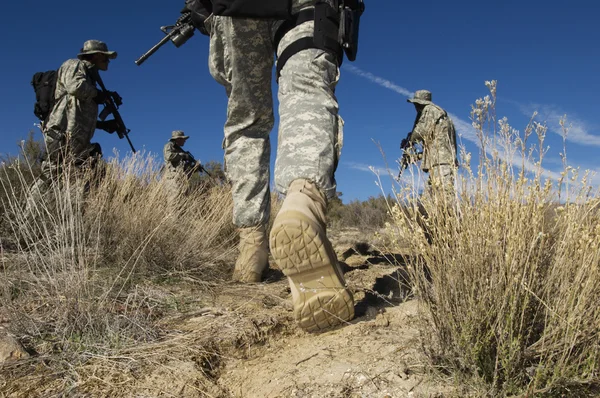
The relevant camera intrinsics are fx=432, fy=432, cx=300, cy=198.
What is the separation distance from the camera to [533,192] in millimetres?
1141

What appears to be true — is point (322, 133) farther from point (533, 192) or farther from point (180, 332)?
point (180, 332)

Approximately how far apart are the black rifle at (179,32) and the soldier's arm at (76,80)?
1.39 meters

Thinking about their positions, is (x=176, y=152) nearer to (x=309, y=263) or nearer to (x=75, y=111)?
(x=75, y=111)

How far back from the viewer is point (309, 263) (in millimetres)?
1258

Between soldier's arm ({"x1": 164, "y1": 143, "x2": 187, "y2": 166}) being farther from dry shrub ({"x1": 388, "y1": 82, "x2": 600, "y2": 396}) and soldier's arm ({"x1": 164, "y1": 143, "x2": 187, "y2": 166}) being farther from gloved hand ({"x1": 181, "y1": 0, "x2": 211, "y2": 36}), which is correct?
dry shrub ({"x1": 388, "y1": 82, "x2": 600, "y2": 396})

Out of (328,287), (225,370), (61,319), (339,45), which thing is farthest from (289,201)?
(61,319)

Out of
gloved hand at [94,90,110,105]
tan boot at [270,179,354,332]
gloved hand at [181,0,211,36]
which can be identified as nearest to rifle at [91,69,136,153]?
gloved hand at [94,90,110,105]

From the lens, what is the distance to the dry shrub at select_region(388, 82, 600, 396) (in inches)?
35.8

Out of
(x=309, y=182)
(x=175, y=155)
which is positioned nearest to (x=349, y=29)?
(x=309, y=182)

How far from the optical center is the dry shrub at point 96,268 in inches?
54.5

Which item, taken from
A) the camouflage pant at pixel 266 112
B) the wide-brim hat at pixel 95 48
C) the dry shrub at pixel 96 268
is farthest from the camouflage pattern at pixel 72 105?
the camouflage pant at pixel 266 112

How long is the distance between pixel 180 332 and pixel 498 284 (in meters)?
1.01

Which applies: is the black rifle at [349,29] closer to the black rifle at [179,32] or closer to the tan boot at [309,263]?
the tan boot at [309,263]

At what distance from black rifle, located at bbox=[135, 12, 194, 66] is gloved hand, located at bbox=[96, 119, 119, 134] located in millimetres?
2209
